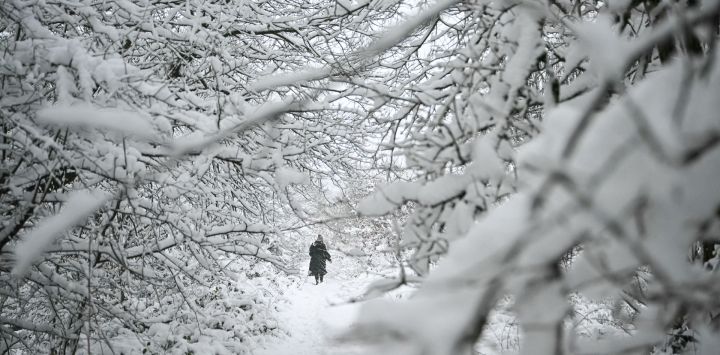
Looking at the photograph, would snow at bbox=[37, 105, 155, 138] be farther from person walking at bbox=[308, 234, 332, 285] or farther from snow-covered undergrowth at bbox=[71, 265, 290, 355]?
person walking at bbox=[308, 234, 332, 285]

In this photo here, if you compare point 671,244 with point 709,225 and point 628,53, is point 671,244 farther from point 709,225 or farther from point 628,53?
point 628,53

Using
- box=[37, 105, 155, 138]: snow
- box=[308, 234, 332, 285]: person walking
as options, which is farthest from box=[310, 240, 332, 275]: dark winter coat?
box=[37, 105, 155, 138]: snow

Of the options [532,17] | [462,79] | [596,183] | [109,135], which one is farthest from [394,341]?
[109,135]

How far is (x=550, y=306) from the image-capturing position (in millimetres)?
646

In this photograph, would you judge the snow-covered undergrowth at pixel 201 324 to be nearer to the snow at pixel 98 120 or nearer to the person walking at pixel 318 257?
the snow at pixel 98 120

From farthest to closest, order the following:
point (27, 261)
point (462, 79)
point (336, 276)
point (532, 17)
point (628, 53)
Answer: point (336, 276) → point (462, 79) → point (532, 17) → point (27, 261) → point (628, 53)

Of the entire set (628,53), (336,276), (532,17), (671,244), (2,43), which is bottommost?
(671,244)

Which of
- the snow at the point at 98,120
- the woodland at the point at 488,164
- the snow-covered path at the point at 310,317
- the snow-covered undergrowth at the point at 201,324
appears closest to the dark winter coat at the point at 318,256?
the snow-covered path at the point at 310,317

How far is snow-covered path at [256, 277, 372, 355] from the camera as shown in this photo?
23.1ft

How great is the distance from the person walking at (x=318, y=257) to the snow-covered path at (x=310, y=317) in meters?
0.50

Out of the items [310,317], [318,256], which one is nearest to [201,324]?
[310,317]

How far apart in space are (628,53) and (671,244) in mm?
335

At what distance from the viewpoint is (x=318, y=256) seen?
40.2 ft

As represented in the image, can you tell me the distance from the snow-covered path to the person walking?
0.50 meters
